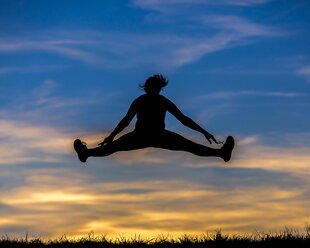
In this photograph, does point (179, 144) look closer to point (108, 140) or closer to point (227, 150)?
point (227, 150)

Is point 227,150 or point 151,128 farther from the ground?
point 151,128

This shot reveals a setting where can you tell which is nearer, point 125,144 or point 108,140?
point 125,144

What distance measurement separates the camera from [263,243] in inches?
416

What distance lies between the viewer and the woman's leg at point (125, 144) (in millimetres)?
11047

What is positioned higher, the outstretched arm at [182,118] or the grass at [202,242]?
the outstretched arm at [182,118]

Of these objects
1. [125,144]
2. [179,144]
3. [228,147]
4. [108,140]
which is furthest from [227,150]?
[108,140]

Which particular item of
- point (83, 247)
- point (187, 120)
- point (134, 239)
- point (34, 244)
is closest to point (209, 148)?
point (187, 120)

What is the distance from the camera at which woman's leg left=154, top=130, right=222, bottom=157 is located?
1103 cm

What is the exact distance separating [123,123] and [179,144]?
1330 millimetres

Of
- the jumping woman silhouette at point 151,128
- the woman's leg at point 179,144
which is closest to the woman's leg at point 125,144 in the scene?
the jumping woman silhouette at point 151,128

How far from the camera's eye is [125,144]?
438 inches

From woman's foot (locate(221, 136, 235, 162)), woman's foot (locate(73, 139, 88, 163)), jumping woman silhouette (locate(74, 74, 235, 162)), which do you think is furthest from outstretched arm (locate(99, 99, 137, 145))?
woman's foot (locate(221, 136, 235, 162))

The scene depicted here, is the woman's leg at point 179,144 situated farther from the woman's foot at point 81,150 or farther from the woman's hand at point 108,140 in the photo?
the woman's foot at point 81,150

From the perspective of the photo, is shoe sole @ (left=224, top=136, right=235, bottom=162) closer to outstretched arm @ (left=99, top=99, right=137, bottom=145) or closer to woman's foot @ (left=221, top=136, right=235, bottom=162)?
woman's foot @ (left=221, top=136, right=235, bottom=162)
